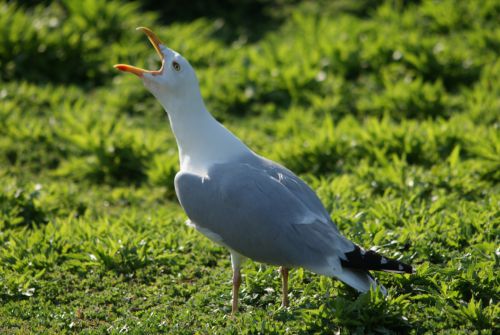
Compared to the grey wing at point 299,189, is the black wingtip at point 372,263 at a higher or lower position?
lower

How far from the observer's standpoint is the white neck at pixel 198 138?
434 cm

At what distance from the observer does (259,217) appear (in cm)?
399

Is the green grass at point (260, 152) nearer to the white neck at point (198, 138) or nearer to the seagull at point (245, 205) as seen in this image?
the seagull at point (245, 205)

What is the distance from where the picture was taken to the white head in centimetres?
440

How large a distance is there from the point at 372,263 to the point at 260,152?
2858 mm

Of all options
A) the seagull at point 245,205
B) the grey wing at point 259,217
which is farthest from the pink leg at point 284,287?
the grey wing at point 259,217

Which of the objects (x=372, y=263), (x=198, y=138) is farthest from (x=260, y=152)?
(x=372, y=263)

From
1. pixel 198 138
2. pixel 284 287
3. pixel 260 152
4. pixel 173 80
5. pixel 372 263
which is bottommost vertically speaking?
pixel 260 152

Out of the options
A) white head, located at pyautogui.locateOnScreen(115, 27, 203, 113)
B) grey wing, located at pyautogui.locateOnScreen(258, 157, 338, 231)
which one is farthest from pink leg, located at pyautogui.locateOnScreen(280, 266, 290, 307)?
white head, located at pyautogui.locateOnScreen(115, 27, 203, 113)

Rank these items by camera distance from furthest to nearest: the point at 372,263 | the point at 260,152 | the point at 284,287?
the point at 260,152
the point at 284,287
the point at 372,263

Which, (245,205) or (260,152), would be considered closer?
(245,205)

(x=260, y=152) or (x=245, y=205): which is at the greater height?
(x=245, y=205)

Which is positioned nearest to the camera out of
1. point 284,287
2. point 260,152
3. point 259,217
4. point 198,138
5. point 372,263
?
point 372,263

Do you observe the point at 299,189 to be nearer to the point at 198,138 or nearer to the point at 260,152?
the point at 198,138
